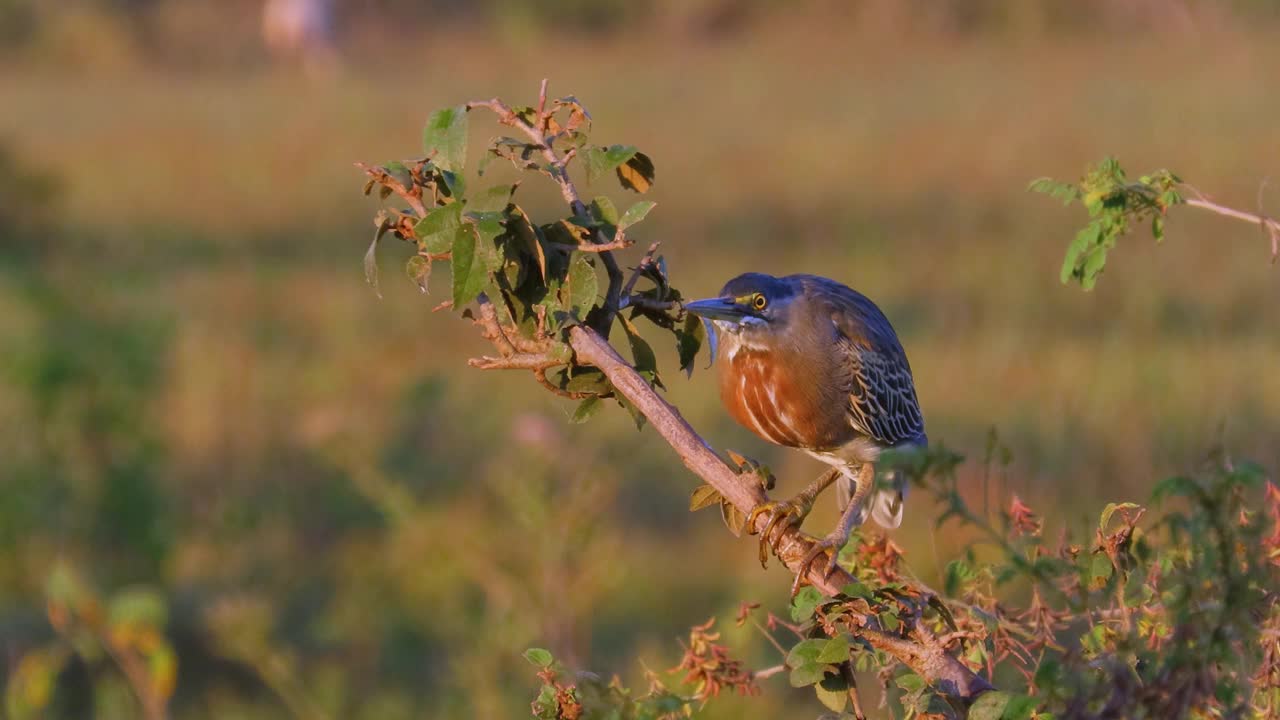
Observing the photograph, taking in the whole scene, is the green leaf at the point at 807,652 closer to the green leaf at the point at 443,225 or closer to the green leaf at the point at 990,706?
the green leaf at the point at 990,706

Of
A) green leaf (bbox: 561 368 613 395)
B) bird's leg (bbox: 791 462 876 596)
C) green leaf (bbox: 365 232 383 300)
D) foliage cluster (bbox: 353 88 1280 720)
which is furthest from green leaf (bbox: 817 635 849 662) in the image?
green leaf (bbox: 365 232 383 300)

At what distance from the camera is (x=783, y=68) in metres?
22.5

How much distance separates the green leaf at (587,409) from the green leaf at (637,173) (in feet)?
0.81

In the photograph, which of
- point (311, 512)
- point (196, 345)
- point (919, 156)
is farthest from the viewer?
point (919, 156)

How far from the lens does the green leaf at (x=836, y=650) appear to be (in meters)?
1.52

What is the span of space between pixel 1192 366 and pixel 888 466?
7.53 m

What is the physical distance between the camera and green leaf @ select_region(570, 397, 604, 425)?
177cm

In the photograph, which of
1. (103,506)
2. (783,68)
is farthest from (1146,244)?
(783,68)

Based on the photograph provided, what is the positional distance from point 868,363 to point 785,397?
9.2 inches

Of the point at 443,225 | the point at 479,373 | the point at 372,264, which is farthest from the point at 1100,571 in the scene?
the point at 479,373

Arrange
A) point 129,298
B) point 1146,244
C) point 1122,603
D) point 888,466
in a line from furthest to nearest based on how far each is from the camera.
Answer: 1. point 1146,244
2. point 129,298
3. point 1122,603
4. point 888,466

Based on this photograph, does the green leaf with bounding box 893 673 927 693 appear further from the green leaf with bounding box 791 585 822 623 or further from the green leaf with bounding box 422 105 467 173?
the green leaf with bounding box 422 105 467 173

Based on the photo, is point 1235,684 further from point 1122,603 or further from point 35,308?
point 35,308

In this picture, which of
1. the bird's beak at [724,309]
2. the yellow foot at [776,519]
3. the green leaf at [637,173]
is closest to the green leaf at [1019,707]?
the yellow foot at [776,519]
